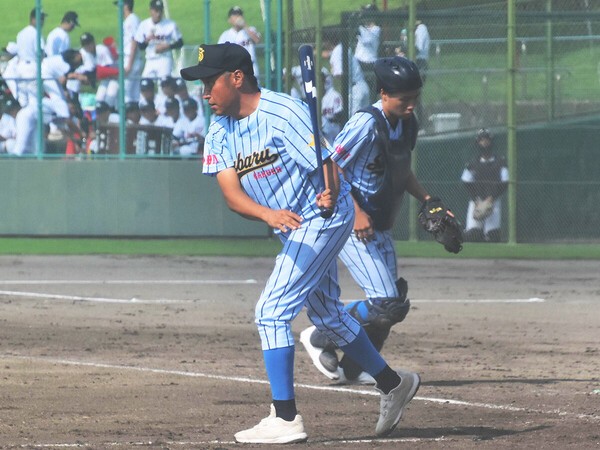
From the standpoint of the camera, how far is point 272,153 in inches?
237

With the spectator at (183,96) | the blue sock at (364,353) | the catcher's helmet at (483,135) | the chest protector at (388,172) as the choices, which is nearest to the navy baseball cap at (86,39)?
the spectator at (183,96)

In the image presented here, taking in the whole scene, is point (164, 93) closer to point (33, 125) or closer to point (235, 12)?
point (235, 12)

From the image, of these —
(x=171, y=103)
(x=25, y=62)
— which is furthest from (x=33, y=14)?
(x=171, y=103)

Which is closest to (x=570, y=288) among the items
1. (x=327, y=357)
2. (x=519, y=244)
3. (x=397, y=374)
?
(x=519, y=244)

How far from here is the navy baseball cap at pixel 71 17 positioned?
1897cm

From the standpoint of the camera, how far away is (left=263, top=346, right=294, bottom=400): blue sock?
6039mm

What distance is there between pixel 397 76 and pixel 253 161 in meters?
1.59

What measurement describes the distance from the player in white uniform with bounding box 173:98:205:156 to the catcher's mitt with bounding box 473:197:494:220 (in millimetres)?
3872

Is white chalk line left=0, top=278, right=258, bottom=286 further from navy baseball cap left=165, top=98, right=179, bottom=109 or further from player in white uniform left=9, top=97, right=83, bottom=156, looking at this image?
player in white uniform left=9, top=97, right=83, bottom=156

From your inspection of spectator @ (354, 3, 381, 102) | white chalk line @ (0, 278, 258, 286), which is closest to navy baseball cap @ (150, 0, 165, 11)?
spectator @ (354, 3, 381, 102)

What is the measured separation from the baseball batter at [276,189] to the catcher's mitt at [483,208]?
37.7 ft

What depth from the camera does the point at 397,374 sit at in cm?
653

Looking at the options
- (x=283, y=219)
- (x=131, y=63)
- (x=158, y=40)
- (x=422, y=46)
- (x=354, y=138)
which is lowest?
(x=283, y=219)

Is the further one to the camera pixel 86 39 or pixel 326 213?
pixel 86 39
